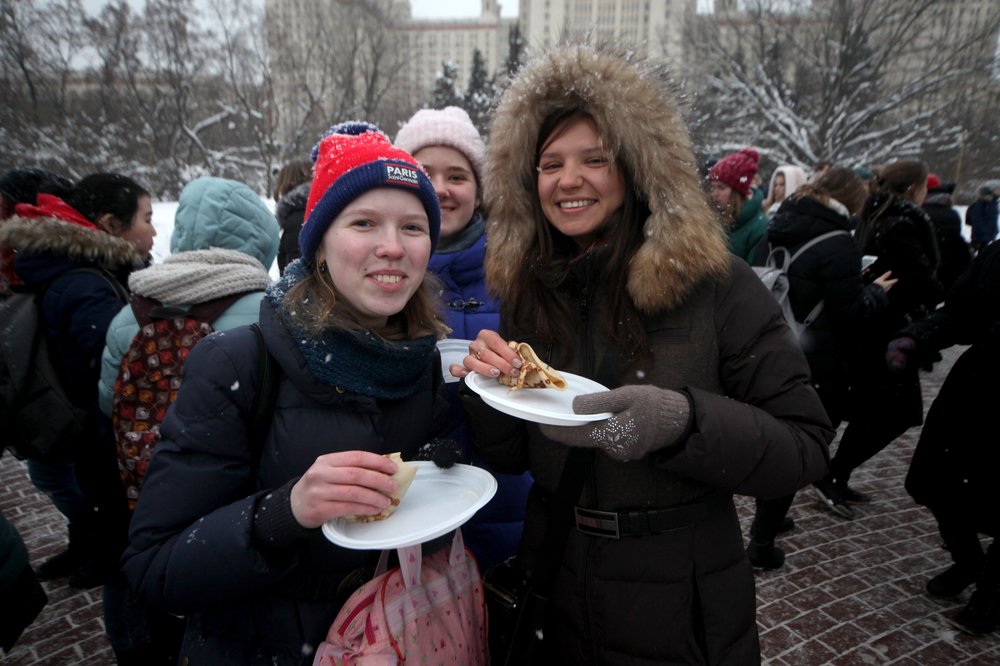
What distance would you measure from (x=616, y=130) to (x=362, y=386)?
3.57 ft

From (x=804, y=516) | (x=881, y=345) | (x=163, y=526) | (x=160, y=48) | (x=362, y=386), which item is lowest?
(x=804, y=516)

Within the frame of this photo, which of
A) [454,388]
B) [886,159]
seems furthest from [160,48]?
[886,159]

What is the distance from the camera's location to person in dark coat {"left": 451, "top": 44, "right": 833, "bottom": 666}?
1429mm

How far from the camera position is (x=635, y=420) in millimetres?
1316

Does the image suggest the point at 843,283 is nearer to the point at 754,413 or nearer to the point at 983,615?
the point at 983,615

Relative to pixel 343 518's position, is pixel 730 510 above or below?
below

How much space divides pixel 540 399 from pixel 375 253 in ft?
2.04

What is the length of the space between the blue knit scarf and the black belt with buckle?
2.23ft

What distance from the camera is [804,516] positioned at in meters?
4.66

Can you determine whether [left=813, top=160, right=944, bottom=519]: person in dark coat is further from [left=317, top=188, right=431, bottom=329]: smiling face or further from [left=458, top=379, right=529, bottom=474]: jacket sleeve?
[left=317, top=188, right=431, bottom=329]: smiling face

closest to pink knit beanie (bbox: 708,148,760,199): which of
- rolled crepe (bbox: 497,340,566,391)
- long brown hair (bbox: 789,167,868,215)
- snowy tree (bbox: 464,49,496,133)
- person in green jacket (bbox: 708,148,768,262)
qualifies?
person in green jacket (bbox: 708,148,768,262)

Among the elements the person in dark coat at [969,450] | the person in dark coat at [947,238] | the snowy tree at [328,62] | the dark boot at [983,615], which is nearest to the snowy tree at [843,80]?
the person in dark coat at [947,238]

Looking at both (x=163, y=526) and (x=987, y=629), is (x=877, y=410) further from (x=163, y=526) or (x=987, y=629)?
(x=163, y=526)

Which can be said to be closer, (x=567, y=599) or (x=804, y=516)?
(x=567, y=599)
